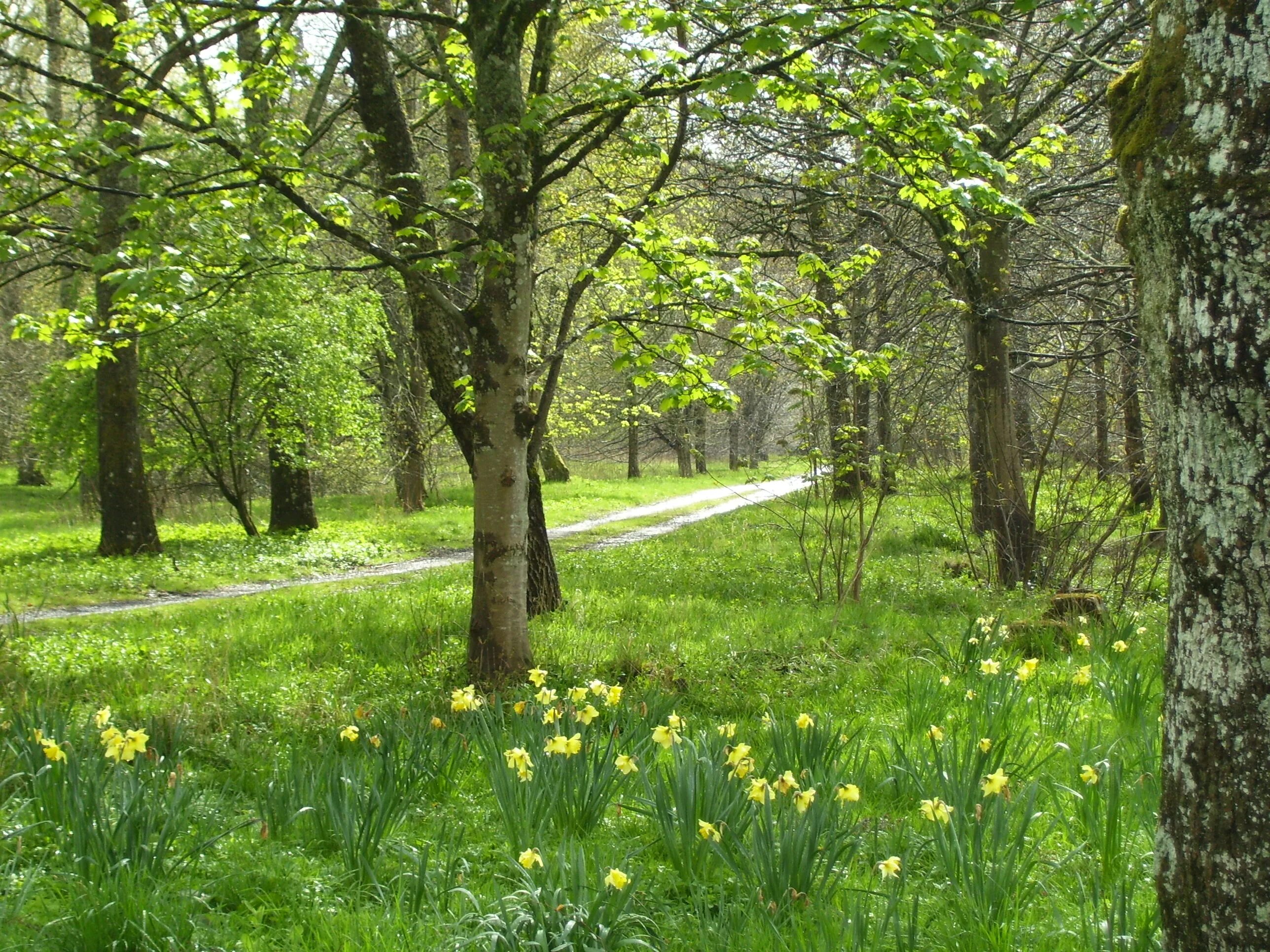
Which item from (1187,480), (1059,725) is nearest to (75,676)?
(1059,725)

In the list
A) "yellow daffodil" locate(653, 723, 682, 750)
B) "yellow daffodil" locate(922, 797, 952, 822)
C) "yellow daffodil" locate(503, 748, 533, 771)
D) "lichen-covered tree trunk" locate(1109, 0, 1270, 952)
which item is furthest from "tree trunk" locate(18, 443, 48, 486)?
"lichen-covered tree trunk" locate(1109, 0, 1270, 952)

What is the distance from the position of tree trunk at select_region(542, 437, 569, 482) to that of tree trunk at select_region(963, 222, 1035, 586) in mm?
15727

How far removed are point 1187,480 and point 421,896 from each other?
2184 mm

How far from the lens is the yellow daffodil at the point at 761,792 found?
2609 millimetres

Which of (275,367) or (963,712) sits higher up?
(275,367)

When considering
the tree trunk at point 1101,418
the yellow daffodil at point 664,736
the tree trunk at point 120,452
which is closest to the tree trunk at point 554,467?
the tree trunk at point 120,452

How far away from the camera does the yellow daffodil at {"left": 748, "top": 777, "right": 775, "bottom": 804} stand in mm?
2609

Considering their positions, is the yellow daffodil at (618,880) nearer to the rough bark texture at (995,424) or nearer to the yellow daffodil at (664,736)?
the yellow daffodil at (664,736)

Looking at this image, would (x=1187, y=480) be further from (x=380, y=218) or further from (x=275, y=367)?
(x=275, y=367)

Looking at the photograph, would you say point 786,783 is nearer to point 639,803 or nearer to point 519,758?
point 639,803

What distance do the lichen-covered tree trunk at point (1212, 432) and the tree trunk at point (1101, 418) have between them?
6107mm

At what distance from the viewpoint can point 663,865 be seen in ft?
9.74

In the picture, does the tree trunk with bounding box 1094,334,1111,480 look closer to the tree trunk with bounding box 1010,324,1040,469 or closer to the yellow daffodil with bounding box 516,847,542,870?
the tree trunk with bounding box 1010,324,1040,469

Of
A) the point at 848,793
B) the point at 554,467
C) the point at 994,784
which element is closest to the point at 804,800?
the point at 848,793
